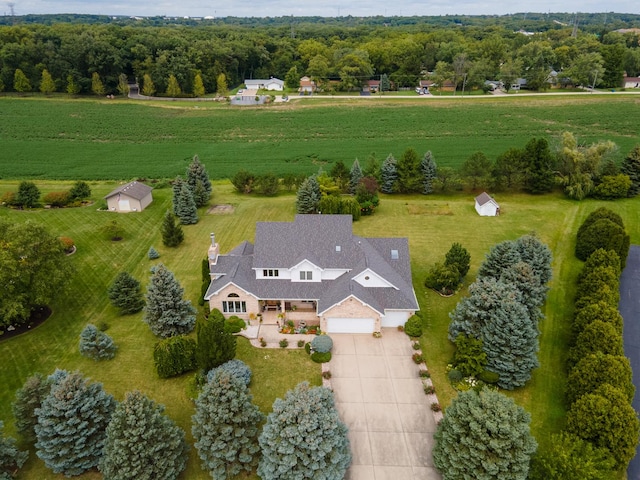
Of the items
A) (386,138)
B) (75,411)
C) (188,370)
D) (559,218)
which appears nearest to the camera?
(75,411)

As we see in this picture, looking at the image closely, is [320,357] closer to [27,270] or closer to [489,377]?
[489,377]

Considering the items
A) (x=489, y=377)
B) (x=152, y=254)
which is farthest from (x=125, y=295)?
(x=489, y=377)

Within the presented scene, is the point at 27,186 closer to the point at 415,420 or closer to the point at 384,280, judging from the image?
the point at 384,280

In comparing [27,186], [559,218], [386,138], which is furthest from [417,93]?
→ [27,186]

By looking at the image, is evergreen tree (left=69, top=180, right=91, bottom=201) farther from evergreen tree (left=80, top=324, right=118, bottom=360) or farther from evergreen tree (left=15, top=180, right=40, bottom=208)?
evergreen tree (left=80, top=324, right=118, bottom=360)

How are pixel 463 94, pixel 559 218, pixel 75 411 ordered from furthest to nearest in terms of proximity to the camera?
pixel 463 94 < pixel 559 218 < pixel 75 411

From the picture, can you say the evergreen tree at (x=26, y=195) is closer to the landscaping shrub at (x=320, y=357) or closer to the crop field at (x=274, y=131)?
the crop field at (x=274, y=131)
